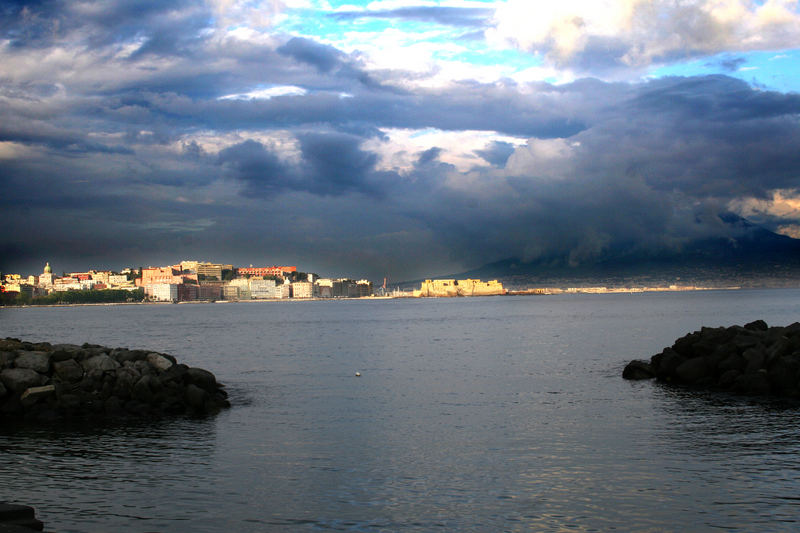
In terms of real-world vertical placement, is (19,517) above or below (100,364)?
below

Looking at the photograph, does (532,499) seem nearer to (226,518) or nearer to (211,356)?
(226,518)

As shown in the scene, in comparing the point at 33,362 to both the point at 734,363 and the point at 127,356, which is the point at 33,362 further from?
the point at 734,363

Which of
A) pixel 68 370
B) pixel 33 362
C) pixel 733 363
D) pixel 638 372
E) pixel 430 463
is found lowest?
pixel 638 372

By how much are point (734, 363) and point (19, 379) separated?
25.1 metres

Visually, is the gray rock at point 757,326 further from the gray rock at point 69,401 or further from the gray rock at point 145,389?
the gray rock at point 69,401

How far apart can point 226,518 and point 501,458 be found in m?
6.51

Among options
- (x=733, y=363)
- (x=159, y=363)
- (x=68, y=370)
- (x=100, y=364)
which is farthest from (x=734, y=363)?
(x=68, y=370)

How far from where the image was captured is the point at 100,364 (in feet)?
84.5

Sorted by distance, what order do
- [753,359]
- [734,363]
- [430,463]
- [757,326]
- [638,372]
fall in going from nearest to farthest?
[430,463] → [753,359] → [734,363] → [638,372] → [757,326]

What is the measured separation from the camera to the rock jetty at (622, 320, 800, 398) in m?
25.6

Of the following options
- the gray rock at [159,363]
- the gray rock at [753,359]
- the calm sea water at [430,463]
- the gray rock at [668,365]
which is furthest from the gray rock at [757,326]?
the gray rock at [159,363]

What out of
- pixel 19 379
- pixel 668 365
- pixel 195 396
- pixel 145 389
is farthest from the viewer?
pixel 668 365

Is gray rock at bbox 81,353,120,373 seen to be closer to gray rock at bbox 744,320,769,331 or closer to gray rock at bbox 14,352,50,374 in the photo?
gray rock at bbox 14,352,50,374

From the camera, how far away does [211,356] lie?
4719 centimetres
